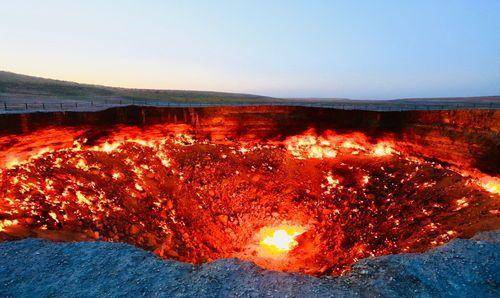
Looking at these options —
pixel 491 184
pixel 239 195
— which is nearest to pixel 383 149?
pixel 491 184

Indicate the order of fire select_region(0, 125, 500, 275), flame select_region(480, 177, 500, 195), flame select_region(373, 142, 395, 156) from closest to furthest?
flame select_region(480, 177, 500, 195) → fire select_region(0, 125, 500, 275) → flame select_region(373, 142, 395, 156)

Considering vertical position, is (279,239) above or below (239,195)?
below

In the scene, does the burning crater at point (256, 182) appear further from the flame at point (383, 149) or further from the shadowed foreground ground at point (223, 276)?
the shadowed foreground ground at point (223, 276)

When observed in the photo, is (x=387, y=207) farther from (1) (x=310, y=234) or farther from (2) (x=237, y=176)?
(2) (x=237, y=176)

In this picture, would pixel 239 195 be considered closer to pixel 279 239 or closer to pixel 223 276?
pixel 279 239

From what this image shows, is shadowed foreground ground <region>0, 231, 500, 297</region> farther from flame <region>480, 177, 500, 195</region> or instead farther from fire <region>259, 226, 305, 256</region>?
fire <region>259, 226, 305, 256</region>

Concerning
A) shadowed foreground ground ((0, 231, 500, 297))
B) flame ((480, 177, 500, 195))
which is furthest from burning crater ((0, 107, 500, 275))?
shadowed foreground ground ((0, 231, 500, 297))
